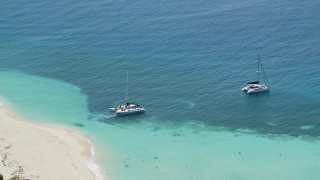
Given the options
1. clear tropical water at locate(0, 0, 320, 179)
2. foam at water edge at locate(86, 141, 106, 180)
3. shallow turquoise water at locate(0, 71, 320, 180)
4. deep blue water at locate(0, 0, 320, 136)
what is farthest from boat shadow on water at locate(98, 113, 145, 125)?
foam at water edge at locate(86, 141, 106, 180)

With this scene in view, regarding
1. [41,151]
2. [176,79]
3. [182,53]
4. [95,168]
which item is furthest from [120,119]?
[182,53]

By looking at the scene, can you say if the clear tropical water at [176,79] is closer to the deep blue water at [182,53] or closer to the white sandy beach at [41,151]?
the deep blue water at [182,53]

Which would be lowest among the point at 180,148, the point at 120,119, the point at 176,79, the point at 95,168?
the point at 95,168

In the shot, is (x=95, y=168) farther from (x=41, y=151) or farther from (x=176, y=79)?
(x=176, y=79)

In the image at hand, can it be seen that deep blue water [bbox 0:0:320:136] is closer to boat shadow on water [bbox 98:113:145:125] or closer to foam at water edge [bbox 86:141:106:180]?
boat shadow on water [bbox 98:113:145:125]

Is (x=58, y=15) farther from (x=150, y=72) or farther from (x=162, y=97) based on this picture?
(x=162, y=97)

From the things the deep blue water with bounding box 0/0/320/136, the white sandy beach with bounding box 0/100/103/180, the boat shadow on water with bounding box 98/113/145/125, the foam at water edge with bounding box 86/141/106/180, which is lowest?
the foam at water edge with bounding box 86/141/106/180

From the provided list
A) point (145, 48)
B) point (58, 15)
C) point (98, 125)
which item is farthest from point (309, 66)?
point (58, 15)
